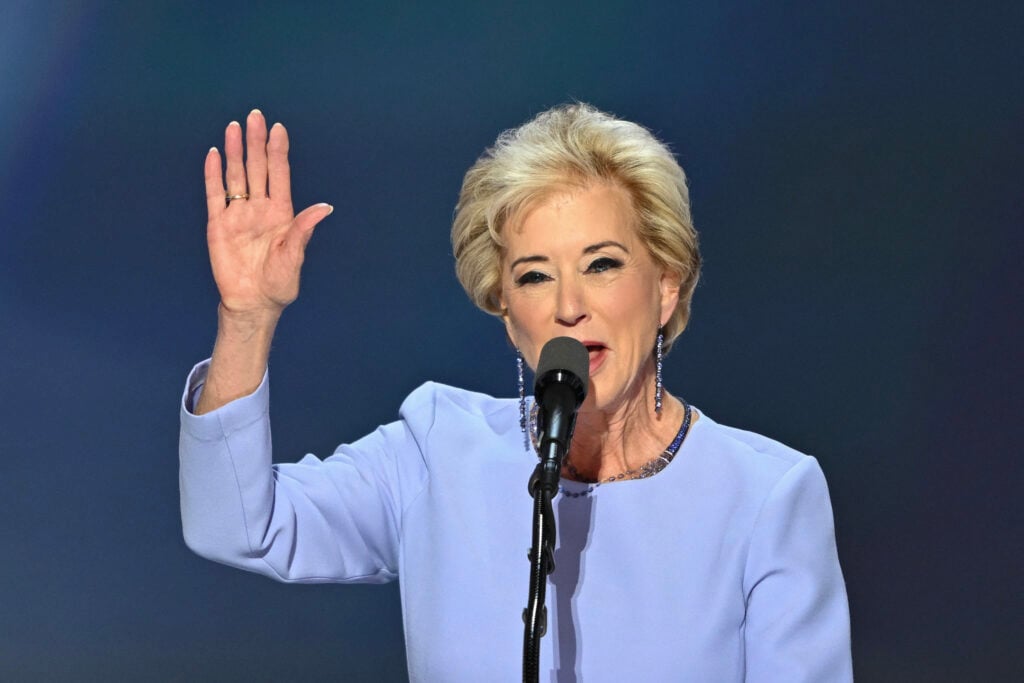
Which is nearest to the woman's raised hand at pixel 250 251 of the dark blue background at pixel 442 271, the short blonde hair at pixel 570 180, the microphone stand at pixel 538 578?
the short blonde hair at pixel 570 180

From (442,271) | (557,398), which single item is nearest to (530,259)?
(557,398)

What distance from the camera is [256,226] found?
185cm

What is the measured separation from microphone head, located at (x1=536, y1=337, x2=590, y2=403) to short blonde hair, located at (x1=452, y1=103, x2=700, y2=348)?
55 cm

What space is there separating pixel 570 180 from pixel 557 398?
0.67 meters

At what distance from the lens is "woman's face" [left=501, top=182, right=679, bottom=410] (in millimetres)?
1920

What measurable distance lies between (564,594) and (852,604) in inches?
50.5

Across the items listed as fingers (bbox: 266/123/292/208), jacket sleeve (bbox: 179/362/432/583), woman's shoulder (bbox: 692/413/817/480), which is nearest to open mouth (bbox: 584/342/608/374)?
woman's shoulder (bbox: 692/413/817/480)

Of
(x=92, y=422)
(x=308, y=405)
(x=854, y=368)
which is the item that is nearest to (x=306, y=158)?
(x=308, y=405)

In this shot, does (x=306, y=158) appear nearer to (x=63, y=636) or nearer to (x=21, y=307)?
(x=21, y=307)

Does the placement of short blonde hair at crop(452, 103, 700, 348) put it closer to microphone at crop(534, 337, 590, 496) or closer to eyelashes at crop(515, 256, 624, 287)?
eyelashes at crop(515, 256, 624, 287)

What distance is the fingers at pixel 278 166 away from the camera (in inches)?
72.2

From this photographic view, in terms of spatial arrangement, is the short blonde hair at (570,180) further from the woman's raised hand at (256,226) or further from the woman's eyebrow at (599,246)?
the woman's raised hand at (256,226)

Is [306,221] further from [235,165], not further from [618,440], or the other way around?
[618,440]

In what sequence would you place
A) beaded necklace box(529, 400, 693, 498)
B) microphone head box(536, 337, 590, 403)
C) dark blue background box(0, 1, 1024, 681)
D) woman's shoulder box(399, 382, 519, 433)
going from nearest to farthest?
microphone head box(536, 337, 590, 403), beaded necklace box(529, 400, 693, 498), woman's shoulder box(399, 382, 519, 433), dark blue background box(0, 1, 1024, 681)
